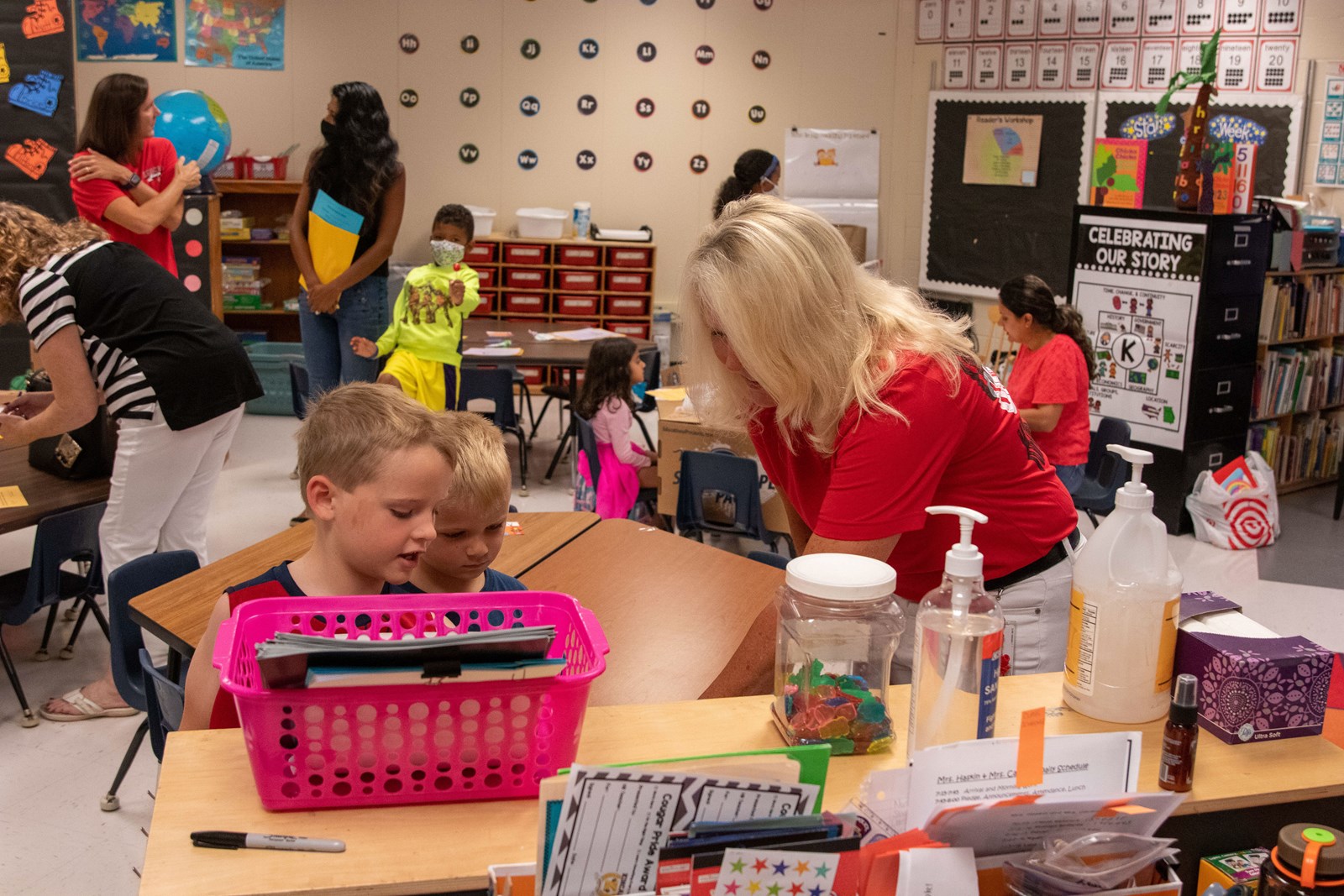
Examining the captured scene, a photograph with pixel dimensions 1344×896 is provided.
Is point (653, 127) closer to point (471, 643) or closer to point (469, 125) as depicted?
point (469, 125)

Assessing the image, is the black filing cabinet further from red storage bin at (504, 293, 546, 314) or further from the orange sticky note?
the orange sticky note

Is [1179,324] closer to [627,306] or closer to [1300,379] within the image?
[1300,379]

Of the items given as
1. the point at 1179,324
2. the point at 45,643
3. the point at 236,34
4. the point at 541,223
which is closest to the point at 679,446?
the point at 45,643

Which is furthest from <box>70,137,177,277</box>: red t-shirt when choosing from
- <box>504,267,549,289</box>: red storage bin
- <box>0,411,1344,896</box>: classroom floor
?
<box>504,267,549,289</box>: red storage bin

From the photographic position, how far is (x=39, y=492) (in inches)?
147

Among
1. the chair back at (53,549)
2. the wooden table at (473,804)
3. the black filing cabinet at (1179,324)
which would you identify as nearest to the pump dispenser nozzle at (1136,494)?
the wooden table at (473,804)

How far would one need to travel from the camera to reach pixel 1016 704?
1.66 meters

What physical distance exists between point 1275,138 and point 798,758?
678 cm

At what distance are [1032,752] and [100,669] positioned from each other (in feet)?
11.8

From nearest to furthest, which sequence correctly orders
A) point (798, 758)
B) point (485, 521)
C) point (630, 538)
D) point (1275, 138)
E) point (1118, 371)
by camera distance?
point (798, 758), point (485, 521), point (630, 538), point (1118, 371), point (1275, 138)

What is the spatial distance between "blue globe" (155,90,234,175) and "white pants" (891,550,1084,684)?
5.79 meters

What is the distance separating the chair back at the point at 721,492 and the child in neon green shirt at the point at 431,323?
132 centimetres

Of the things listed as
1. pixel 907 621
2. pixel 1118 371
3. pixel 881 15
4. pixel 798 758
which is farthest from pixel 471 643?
pixel 881 15

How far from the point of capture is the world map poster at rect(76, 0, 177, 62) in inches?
324
